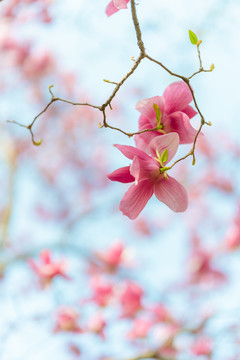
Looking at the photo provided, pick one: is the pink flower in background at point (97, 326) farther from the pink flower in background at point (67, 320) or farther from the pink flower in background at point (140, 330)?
the pink flower in background at point (140, 330)

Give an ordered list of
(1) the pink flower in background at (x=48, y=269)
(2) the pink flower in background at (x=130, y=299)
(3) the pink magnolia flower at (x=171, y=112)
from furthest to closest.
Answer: (2) the pink flower in background at (x=130, y=299)
(1) the pink flower in background at (x=48, y=269)
(3) the pink magnolia flower at (x=171, y=112)

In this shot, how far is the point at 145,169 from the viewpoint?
33.7 inches

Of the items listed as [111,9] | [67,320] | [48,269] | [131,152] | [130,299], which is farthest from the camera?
[130,299]

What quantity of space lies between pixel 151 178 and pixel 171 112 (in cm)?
17

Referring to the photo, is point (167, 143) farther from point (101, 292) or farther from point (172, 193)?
point (101, 292)

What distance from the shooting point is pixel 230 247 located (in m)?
3.70

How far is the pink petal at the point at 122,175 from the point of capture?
2.81ft

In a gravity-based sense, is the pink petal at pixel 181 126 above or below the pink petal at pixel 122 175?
above

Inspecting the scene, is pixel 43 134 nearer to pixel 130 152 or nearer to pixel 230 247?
pixel 230 247

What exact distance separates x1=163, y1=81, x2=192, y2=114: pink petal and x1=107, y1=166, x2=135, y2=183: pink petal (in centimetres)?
19

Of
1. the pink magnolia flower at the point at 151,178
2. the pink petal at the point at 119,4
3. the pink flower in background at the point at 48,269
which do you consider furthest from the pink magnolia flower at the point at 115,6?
the pink flower in background at the point at 48,269

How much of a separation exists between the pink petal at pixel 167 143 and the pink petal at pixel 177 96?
→ 0.36 ft

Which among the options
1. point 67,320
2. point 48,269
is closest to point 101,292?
point 67,320

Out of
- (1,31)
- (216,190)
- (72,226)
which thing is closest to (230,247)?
(72,226)
